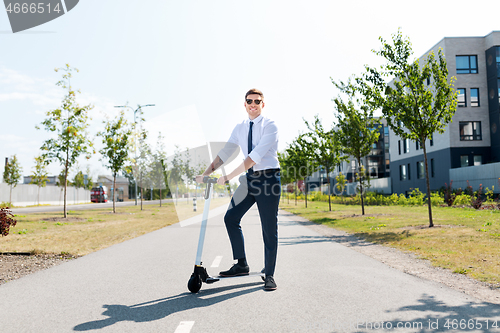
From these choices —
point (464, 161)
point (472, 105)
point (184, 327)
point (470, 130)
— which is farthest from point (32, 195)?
point (184, 327)

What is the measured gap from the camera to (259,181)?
479cm

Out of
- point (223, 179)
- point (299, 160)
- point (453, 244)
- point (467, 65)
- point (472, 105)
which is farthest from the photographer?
point (467, 65)

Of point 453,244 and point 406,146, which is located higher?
point 406,146

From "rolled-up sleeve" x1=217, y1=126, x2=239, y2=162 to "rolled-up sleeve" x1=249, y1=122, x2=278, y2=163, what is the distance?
1.80 feet

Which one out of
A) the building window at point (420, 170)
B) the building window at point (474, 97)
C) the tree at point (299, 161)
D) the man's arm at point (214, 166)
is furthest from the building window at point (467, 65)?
the man's arm at point (214, 166)

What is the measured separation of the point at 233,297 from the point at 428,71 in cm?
1046

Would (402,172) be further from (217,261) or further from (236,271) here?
(236,271)

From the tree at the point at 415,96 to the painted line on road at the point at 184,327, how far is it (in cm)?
1024

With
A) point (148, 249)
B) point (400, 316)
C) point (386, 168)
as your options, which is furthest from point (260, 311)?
point (386, 168)

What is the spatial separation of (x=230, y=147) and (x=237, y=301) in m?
1.98

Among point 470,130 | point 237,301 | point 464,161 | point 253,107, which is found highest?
point 470,130

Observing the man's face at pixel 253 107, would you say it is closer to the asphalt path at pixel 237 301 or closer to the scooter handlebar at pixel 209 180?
the scooter handlebar at pixel 209 180

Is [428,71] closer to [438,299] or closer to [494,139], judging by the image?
[438,299]

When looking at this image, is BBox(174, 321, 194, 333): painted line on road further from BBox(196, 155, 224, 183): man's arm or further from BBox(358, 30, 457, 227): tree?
BBox(358, 30, 457, 227): tree
